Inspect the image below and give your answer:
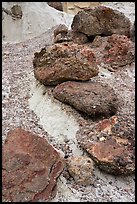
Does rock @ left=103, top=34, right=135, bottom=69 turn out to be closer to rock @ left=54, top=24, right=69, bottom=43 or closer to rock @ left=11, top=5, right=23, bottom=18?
rock @ left=54, top=24, right=69, bottom=43

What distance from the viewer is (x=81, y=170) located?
3949 millimetres

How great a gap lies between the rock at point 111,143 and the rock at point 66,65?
82 centimetres

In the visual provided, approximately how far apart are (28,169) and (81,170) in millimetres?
605

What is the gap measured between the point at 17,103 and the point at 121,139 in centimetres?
178

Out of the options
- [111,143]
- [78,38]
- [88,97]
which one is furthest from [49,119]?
[78,38]

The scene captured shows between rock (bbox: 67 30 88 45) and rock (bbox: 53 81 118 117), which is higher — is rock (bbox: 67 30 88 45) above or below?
below

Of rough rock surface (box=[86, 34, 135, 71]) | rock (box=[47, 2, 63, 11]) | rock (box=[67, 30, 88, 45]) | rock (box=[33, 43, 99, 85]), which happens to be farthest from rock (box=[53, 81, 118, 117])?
rock (box=[47, 2, 63, 11])

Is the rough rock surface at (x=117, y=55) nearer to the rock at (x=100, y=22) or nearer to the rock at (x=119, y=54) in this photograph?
the rock at (x=119, y=54)

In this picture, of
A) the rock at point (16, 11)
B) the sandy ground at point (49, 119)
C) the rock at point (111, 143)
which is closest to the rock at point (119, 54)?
the sandy ground at point (49, 119)

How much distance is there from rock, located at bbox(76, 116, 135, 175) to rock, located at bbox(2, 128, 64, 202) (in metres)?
0.52

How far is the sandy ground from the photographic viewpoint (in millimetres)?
3869

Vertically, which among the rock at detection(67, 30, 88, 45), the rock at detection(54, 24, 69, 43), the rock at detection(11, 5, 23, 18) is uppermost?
the rock at detection(67, 30, 88, 45)

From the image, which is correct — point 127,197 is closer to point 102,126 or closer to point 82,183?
point 82,183

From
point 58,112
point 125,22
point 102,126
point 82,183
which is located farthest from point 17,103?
point 125,22
